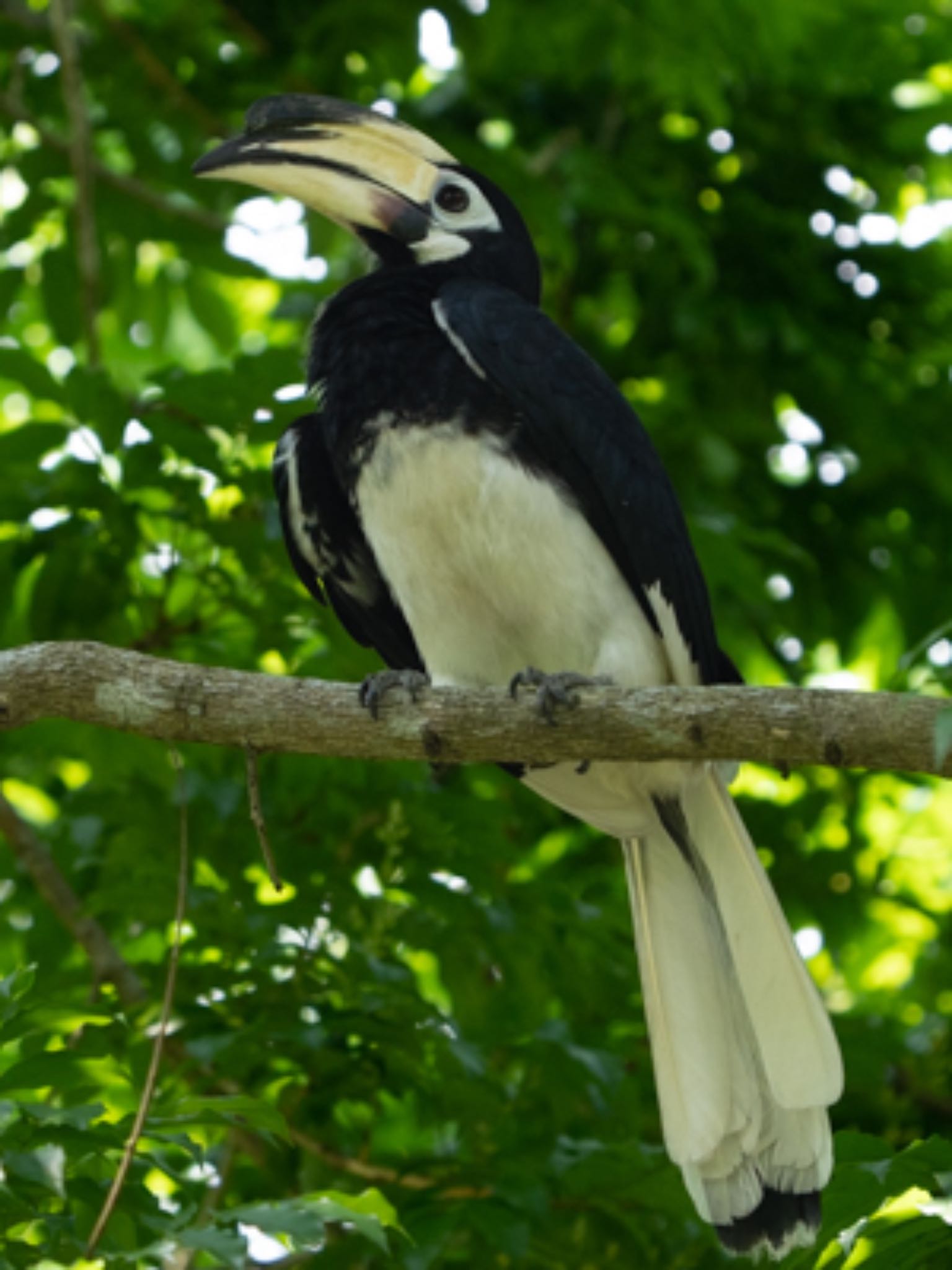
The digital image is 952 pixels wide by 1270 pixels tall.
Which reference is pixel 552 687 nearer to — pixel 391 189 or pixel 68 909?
pixel 68 909

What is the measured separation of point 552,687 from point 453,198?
1.73 metres

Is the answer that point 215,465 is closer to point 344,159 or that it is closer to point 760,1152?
point 344,159

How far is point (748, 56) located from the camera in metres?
5.14

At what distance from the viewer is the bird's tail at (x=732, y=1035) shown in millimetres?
3502

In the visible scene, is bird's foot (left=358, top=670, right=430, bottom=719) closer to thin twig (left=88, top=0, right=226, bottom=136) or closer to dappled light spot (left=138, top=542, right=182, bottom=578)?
dappled light spot (left=138, top=542, right=182, bottom=578)

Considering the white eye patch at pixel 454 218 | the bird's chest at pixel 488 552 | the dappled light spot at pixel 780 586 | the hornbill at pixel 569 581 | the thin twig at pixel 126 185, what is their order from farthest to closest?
the thin twig at pixel 126 185 < the dappled light spot at pixel 780 586 < the white eye patch at pixel 454 218 < the bird's chest at pixel 488 552 < the hornbill at pixel 569 581

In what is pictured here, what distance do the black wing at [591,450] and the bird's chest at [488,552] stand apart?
0.18 ft

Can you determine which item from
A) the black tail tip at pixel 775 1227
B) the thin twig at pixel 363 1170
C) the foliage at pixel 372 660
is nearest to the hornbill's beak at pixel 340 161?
the foliage at pixel 372 660

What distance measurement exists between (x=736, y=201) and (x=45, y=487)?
2.83 meters

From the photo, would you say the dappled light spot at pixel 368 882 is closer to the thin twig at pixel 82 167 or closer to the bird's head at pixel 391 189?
the bird's head at pixel 391 189

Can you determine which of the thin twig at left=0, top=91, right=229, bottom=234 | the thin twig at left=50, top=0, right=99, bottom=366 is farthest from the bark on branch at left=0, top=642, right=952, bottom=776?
the thin twig at left=0, top=91, right=229, bottom=234

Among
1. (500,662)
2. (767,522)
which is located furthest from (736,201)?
(500,662)

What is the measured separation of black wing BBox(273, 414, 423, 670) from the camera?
13.5 ft

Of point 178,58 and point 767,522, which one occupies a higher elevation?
point 178,58
